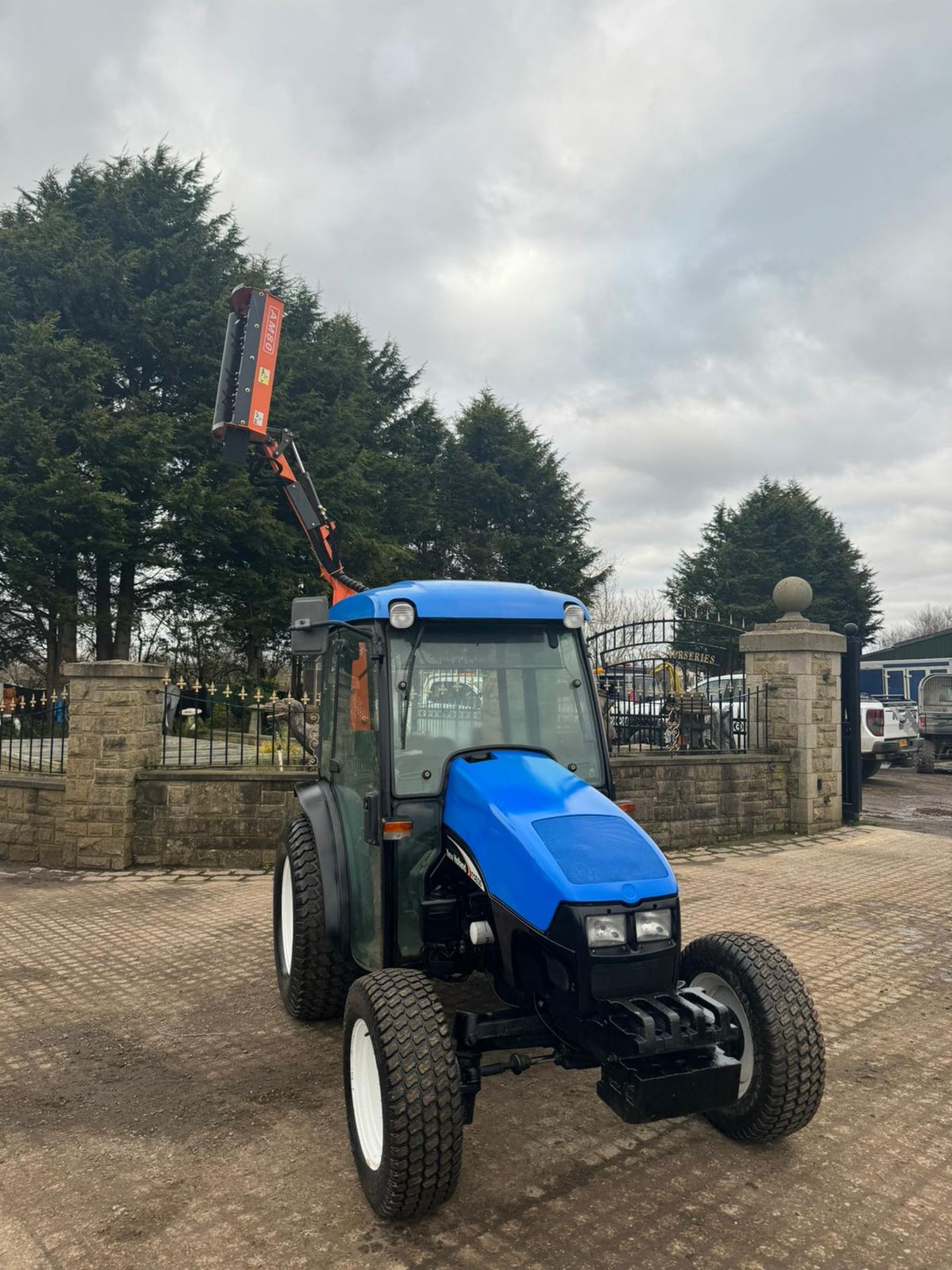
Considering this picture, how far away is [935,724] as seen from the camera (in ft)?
64.6

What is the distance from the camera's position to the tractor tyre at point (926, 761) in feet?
63.2

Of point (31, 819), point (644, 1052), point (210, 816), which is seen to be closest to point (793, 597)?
point (210, 816)

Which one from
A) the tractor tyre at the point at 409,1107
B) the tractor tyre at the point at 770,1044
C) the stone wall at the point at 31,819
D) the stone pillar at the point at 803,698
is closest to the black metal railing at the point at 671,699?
the stone pillar at the point at 803,698

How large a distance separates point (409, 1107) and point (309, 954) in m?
1.71

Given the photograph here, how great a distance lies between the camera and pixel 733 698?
10672 millimetres

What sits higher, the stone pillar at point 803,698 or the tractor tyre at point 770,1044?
the stone pillar at point 803,698

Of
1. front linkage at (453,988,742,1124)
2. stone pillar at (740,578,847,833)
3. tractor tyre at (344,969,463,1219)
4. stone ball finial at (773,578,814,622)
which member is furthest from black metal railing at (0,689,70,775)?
stone ball finial at (773,578,814,622)

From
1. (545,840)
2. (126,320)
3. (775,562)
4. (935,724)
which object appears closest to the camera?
(545,840)

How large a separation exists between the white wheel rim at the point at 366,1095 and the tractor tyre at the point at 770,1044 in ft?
4.18

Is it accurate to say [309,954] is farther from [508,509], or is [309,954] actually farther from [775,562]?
[775,562]

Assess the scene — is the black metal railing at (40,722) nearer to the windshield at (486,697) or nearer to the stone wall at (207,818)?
the stone wall at (207,818)

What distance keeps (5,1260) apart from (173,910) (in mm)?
4299

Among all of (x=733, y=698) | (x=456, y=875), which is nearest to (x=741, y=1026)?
(x=456, y=875)

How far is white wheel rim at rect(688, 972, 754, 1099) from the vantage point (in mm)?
3059
